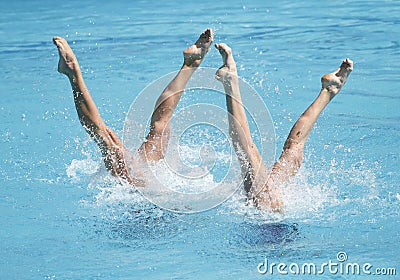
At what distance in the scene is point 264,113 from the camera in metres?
5.57

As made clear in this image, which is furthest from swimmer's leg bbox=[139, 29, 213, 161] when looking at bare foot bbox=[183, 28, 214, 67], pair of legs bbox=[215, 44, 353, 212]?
pair of legs bbox=[215, 44, 353, 212]

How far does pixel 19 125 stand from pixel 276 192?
9.14ft

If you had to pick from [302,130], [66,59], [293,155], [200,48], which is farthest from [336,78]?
[66,59]

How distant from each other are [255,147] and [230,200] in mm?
446

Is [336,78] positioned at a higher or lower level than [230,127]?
higher

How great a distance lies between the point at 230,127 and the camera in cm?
357

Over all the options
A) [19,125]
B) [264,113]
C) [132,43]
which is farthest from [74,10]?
[264,113]

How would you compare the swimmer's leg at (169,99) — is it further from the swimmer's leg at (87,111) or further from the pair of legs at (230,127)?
the swimmer's leg at (87,111)

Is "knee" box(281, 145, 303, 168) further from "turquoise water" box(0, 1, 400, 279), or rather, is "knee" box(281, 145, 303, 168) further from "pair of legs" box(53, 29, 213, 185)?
"pair of legs" box(53, 29, 213, 185)

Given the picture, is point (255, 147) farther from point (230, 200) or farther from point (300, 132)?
point (230, 200)

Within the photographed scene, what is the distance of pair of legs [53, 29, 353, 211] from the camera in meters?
3.57

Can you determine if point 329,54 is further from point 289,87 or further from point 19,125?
point 19,125

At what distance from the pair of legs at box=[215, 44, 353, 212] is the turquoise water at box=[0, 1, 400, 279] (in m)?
0.14

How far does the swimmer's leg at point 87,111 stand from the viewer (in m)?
→ 3.61
